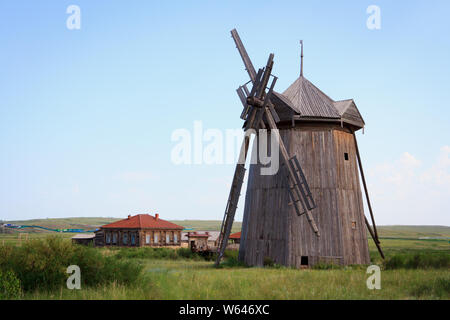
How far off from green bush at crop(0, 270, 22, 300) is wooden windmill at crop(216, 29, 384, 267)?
411 inches

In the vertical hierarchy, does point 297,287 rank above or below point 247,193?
below

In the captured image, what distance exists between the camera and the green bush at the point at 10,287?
10.2m

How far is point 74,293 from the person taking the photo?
10391mm

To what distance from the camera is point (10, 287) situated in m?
10.4

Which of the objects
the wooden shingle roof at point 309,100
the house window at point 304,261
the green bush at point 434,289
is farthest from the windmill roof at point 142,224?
the green bush at point 434,289

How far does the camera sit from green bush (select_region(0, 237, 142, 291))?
37.6ft

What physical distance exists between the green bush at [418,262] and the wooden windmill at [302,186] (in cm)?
132

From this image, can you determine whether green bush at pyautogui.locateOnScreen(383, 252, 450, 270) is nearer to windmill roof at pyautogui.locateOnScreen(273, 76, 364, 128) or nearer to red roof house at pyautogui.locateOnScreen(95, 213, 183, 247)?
windmill roof at pyautogui.locateOnScreen(273, 76, 364, 128)

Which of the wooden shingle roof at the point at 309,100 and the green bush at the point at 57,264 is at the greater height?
the wooden shingle roof at the point at 309,100

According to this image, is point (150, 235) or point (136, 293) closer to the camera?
point (136, 293)

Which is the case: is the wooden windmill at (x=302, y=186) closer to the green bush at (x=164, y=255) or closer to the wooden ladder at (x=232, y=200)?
the wooden ladder at (x=232, y=200)
